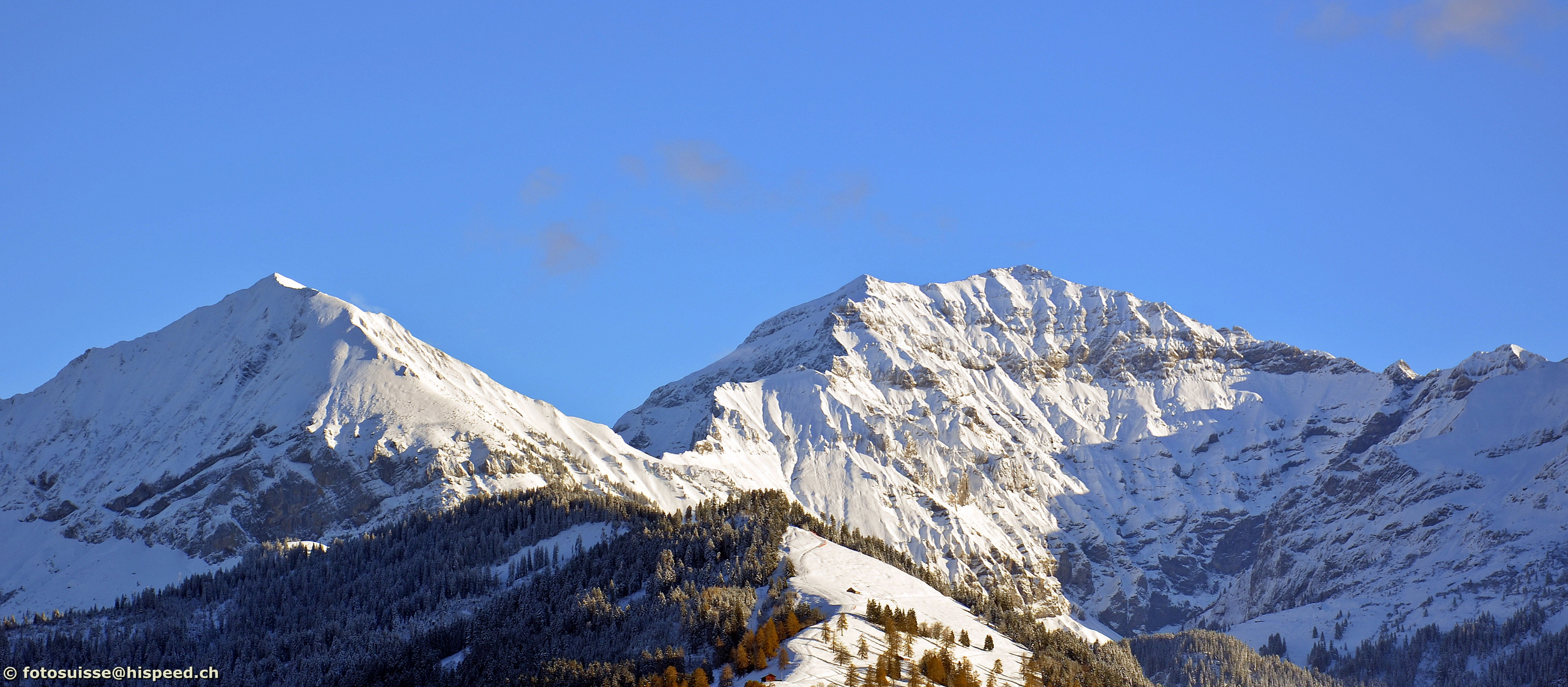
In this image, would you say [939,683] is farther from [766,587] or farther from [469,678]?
[469,678]

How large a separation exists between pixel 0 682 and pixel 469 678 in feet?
194

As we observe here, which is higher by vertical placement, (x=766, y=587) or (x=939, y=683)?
(x=766, y=587)

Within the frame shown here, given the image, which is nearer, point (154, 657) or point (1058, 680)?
point (1058, 680)

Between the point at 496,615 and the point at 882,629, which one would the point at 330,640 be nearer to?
the point at 496,615

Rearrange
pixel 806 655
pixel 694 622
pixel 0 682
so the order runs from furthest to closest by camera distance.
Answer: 1. pixel 0 682
2. pixel 694 622
3. pixel 806 655

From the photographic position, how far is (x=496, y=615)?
7766 inches

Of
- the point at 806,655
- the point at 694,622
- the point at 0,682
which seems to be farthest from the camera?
the point at 0,682

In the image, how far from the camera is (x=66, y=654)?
642 ft

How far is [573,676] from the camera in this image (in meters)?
166

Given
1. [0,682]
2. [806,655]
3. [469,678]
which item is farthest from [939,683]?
[0,682]

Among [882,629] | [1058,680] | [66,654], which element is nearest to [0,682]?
[66,654]

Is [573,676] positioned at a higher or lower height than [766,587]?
lower

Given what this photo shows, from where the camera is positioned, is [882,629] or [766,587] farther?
[766,587]

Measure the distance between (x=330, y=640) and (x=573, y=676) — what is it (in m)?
47.5
